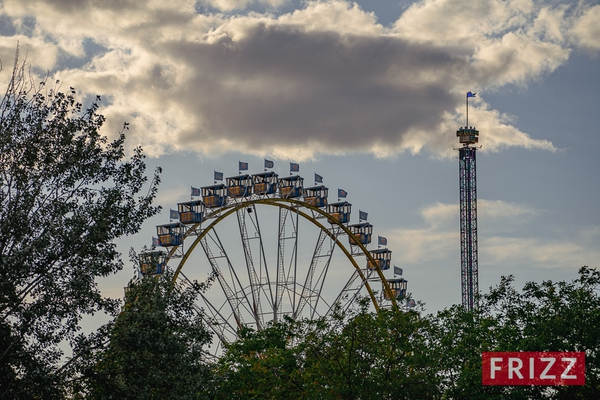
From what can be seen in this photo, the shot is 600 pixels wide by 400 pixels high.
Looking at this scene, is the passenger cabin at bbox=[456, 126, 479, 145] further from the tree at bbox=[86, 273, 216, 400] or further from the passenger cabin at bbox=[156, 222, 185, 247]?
the tree at bbox=[86, 273, 216, 400]

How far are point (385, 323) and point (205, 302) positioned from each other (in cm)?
1319

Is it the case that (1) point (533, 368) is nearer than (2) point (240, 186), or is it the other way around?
(1) point (533, 368)

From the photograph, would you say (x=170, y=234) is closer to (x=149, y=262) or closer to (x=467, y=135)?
(x=149, y=262)

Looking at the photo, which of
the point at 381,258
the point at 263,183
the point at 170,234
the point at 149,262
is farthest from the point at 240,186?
the point at 149,262

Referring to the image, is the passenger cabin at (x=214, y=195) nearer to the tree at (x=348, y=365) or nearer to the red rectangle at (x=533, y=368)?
the tree at (x=348, y=365)

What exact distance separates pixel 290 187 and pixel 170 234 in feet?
29.6

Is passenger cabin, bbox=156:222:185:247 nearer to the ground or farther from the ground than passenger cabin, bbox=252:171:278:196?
nearer to the ground

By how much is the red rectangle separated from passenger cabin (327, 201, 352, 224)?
912 inches

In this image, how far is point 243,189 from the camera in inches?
2458

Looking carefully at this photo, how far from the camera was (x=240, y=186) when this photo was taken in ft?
205

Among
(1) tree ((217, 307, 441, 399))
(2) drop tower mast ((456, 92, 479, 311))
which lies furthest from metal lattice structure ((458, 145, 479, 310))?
(1) tree ((217, 307, 441, 399))

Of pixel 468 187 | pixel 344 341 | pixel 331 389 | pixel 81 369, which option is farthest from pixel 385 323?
pixel 468 187

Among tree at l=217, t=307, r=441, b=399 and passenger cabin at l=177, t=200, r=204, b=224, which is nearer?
tree at l=217, t=307, r=441, b=399

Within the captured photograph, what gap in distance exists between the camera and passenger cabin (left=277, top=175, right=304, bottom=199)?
210 ft
